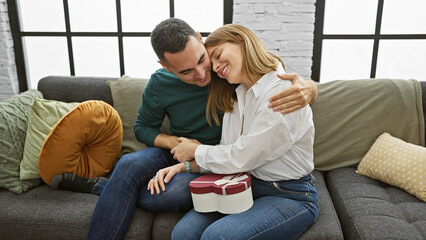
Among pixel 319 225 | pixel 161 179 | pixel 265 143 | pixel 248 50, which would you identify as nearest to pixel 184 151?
pixel 161 179

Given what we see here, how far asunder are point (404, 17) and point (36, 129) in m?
2.35

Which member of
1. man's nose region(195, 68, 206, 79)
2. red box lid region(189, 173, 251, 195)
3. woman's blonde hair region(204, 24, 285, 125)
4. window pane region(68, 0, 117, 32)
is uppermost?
window pane region(68, 0, 117, 32)

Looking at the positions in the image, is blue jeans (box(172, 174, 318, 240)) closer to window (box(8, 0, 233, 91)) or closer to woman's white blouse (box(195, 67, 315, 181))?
woman's white blouse (box(195, 67, 315, 181))

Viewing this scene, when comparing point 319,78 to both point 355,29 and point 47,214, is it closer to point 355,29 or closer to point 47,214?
point 355,29

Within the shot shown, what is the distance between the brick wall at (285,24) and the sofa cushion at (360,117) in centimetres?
41

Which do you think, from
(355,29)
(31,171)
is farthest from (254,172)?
(355,29)

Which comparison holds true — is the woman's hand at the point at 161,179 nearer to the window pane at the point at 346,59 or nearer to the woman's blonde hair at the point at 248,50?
the woman's blonde hair at the point at 248,50

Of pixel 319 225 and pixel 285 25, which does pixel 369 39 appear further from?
pixel 319 225

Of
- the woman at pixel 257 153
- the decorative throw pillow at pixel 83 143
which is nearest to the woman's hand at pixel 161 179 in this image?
the woman at pixel 257 153

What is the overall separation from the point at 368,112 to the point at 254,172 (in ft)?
2.71

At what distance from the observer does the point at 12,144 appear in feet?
5.42

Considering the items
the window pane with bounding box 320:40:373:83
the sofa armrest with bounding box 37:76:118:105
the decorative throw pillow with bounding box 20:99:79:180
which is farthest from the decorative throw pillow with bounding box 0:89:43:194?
the window pane with bounding box 320:40:373:83

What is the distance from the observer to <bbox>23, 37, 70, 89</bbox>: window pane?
265 cm

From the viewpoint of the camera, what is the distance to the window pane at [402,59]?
234cm
